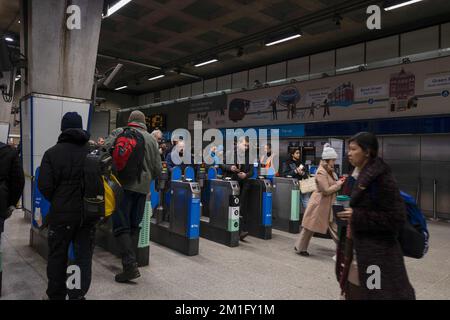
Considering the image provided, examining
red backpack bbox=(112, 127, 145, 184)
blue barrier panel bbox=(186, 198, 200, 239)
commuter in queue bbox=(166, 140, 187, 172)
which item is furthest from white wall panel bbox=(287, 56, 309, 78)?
red backpack bbox=(112, 127, 145, 184)

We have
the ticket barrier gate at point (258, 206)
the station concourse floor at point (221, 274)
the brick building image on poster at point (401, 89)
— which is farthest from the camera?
the brick building image on poster at point (401, 89)

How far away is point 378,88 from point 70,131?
7.82m

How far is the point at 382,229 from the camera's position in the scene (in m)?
1.72

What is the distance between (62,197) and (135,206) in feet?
3.26

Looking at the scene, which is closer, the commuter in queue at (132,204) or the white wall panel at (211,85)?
the commuter in queue at (132,204)

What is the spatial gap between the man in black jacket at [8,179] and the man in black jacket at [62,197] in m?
0.37

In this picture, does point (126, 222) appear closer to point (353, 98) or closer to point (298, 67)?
point (353, 98)

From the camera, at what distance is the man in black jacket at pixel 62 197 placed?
2.33 metres

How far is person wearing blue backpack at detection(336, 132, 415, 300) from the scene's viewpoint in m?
1.72

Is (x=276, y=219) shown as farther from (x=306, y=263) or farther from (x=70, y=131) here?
(x=70, y=131)

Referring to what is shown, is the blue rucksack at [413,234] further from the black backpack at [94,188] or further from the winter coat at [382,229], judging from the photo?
the black backpack at [94,188]

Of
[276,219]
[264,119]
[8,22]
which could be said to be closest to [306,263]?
[276,219]

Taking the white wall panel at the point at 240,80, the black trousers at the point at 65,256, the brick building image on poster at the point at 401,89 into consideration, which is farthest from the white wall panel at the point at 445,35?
the black trousers at the point at 65,256

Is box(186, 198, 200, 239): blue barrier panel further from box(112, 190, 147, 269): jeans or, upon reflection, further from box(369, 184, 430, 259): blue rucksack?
box(369, 184, 430, 259): blue rucksack
